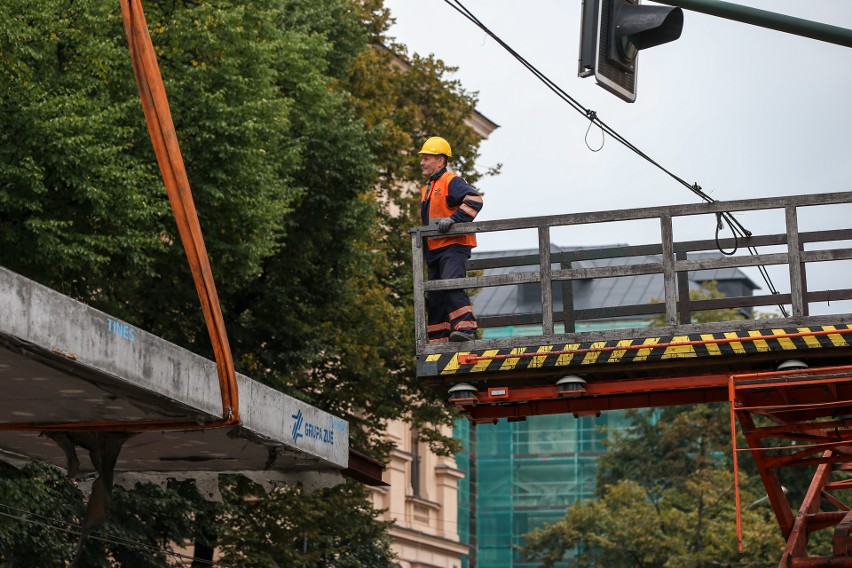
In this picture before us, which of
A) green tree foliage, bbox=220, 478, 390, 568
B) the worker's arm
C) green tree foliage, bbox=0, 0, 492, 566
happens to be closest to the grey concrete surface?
the worker's arm

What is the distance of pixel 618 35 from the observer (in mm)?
11820

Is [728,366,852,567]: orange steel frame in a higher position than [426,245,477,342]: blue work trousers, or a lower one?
lower

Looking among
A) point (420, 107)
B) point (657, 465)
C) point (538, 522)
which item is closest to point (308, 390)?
point (420, 107)

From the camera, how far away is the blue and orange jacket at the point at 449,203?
14312mm

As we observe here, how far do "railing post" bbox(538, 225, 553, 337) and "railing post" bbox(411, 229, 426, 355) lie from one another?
3.43ft

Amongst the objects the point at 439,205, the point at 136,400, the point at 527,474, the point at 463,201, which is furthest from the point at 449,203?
the point at 527,474

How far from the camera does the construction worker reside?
14195 millimetres

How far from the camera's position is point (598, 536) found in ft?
162

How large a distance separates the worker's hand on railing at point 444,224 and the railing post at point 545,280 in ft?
2.60

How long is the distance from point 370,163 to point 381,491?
17.5 m

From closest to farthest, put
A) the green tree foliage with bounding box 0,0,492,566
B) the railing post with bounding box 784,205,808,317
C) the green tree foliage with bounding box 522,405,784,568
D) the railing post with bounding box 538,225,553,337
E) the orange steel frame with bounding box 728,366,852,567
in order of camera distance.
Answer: the orange steel frame with bounding box 728,366,852,567
the railing post with bounding box 784,205,808,317
the railing post with bounding box 538,225,553,337
the green tree foliage with bounding box 0,0,492,566
the green tree foliage with bounding box 522,405,784,568

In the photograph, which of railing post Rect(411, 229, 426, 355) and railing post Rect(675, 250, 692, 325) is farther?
railing post Rect(675, 250, 692, 325)

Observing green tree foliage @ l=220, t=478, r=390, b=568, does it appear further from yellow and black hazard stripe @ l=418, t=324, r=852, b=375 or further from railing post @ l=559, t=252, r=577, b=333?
yellow and black hazard stripe @ l=418, t=324, r=852, b=375

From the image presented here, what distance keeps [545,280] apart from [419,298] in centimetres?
112
